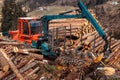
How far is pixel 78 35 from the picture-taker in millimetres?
19656

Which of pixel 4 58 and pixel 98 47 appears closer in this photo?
pixel 4 58

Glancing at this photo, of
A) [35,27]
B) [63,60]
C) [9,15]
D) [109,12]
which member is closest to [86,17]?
[63,60]

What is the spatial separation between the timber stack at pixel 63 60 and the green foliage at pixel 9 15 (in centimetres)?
1238

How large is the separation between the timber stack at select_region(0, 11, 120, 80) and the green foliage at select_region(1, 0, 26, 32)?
12.4 m

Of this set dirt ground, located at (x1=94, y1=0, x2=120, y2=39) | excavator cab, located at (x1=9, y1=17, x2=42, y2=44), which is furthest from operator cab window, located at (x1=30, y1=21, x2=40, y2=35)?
dirt ground, located at (x1=94, y1=0, x2=120, y2=39)

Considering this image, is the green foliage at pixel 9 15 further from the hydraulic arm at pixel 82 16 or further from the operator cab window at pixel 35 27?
the hydraulic arm at pixel 82 16

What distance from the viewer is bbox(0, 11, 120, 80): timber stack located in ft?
47.3

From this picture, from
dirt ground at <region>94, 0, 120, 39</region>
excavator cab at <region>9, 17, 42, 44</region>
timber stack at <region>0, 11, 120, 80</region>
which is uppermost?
excavator cab at <region>9, 17, 42, 44</region>

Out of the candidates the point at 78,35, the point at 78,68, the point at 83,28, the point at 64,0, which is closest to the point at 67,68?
the point at 78,68

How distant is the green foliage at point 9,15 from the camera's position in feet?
103

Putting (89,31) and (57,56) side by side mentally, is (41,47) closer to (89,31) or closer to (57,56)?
(57,56)

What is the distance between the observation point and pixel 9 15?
31.9 m

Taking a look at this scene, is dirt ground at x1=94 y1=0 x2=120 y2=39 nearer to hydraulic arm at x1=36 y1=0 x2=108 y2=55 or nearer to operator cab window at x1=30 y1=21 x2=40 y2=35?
operator cab window at x1=30 y1=21 x2=40 y2=35

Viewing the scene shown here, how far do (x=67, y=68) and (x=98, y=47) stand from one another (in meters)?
3.05
